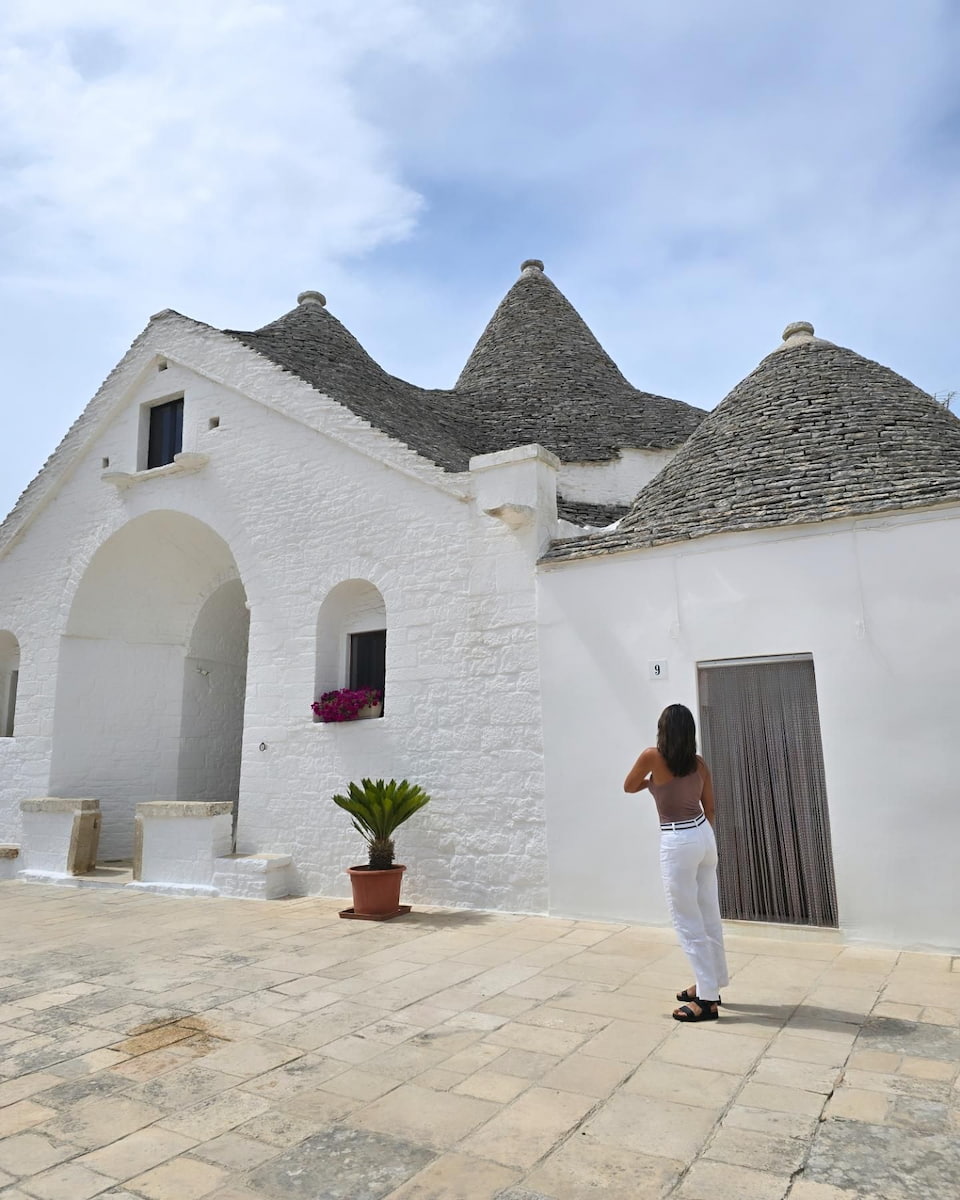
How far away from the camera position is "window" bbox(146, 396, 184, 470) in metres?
11.6

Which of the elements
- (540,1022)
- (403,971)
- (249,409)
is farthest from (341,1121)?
(249,409)

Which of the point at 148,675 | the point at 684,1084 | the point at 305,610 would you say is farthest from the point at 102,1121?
the point at 148,675

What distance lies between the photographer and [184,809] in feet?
31.1

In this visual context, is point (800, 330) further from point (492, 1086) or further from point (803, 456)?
point (492, 1086)

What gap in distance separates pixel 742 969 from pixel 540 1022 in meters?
1.78

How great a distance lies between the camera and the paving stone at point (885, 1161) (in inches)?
107

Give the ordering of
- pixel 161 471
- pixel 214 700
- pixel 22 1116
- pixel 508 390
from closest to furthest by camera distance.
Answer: pixel 22 1116 < pixel 161 471 < pixel 214 700 < pixel 508 390

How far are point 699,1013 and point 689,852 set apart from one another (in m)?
0.85

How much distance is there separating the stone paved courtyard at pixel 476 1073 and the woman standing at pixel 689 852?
197 mm

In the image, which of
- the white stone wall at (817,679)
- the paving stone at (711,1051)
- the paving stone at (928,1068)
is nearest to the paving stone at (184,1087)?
the paving stone at (711,1051)

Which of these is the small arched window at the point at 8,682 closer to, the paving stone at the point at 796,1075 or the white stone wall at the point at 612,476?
the white stone wall at the point at 612,476

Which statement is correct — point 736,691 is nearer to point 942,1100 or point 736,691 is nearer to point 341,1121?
point 942,1100

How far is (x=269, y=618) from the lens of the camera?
9828 millimetres

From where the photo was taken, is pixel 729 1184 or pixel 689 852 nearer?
pixel 729 1184
